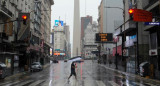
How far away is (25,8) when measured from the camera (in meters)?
48.3

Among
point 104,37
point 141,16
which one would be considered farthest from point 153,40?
point 104,37

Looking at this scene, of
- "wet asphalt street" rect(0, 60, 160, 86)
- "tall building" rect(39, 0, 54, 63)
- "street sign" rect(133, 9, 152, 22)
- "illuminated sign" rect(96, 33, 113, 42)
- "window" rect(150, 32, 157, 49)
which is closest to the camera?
"wet asphalt street" rect(0, 60, 160, 86)

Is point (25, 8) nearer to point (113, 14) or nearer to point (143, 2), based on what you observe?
point (143, 2)

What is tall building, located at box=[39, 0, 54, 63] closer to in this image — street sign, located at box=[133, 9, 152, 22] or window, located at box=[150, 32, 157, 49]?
window, located at box=[150, 32, 157, 49]

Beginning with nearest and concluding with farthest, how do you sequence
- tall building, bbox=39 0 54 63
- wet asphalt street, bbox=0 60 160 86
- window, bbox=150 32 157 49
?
wet asphalt street, bbox=0 60 160 86 → window, bbox=150 32 157 49 → tall building, bbox=39 0 54 63

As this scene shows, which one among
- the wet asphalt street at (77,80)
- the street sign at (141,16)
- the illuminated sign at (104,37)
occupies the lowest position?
the wet asphalt street at (77,80)

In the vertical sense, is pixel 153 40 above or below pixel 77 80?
above

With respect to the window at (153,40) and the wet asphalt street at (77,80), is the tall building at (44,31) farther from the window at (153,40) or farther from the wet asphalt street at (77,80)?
the wet asphalt street at (77,80)

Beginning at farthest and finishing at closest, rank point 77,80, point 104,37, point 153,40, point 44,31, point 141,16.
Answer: point 44,31 → point 104,37 → point 153,40 → point 141,16 → point 77,80

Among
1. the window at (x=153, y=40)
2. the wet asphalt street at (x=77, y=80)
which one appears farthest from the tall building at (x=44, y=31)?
the wet asphalt street at (x=77, y=80)

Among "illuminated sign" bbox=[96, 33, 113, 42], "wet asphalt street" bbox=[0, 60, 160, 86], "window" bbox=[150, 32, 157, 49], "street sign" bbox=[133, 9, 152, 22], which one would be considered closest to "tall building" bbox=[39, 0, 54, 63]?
"illuminated sign" bbox=[96, 33, 113, 42]

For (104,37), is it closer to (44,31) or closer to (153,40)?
(44,31)

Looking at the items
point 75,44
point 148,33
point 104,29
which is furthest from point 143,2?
point 75,44

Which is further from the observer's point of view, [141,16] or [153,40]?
[153,40]
